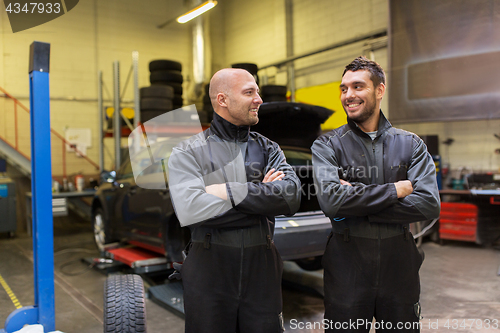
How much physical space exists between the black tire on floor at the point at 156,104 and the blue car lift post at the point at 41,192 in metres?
4.89

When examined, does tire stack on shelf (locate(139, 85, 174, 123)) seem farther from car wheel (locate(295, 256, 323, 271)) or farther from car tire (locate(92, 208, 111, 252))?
car wheel (locate(295, 256, 323, 271))

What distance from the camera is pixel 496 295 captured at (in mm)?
3617

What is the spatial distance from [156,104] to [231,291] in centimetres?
574

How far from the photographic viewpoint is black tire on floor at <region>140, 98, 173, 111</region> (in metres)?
6.94

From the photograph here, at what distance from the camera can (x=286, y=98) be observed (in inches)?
338

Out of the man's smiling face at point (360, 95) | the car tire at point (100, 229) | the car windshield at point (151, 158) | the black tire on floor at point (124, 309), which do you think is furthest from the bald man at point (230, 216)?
the car tire at point (100, 229)

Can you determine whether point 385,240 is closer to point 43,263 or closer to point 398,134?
point 398,134

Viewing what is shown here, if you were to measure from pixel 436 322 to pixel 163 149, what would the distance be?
108 inches

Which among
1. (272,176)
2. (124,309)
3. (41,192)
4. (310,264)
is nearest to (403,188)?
(272,176)

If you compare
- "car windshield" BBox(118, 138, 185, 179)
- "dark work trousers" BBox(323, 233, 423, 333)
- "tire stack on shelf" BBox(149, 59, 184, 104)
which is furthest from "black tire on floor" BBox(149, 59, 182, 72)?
"dark work trousers" BBox(323, 233, 423, 333)

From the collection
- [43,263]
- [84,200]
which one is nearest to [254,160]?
[43,263]

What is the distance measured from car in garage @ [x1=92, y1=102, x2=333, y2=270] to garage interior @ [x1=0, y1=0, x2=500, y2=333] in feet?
1.70

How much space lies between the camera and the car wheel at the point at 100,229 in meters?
5.01

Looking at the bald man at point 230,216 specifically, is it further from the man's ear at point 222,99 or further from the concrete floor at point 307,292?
the concrete floor at point 307,292
